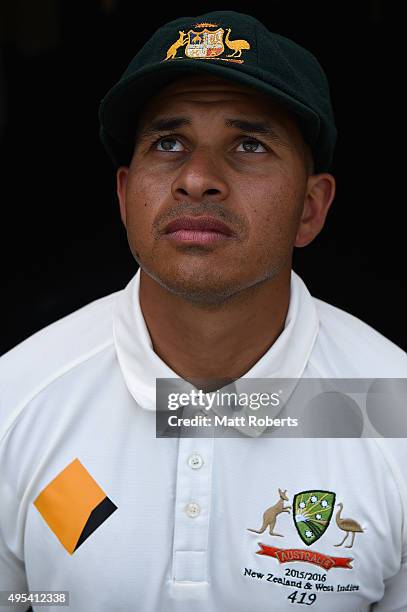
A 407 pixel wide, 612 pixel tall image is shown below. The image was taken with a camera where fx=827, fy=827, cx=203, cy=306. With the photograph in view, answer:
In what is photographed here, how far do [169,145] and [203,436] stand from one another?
587 millimetres

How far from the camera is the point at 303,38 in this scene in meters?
6.01

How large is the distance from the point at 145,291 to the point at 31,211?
3252mm

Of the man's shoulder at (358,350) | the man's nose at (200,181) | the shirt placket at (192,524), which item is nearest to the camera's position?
the man's nose at (200,181)

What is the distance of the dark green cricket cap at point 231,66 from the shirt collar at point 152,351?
1.26 feet

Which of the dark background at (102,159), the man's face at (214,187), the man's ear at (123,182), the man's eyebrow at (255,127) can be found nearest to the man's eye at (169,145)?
the man's face at (214,187)

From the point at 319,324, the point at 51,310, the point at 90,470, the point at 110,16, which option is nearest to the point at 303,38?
the point at 110,16

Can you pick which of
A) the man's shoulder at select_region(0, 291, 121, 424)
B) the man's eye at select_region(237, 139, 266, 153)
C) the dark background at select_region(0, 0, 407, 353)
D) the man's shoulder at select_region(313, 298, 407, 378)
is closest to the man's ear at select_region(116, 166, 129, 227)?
the man's shoulder at select_region(0, 291, 121, 424)

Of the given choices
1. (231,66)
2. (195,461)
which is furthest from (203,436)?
(231,66)

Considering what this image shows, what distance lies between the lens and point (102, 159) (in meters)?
5.32

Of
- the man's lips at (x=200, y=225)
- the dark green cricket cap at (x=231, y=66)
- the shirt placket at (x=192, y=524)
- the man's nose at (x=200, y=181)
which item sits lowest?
the shirt placket at (x=192, y=524)

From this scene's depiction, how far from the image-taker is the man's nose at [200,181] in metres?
1.51

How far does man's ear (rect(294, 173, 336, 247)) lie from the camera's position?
5.98 ft

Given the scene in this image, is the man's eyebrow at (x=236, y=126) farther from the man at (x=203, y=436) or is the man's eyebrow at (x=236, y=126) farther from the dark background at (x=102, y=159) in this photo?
the dark background at (x=102, y=159)

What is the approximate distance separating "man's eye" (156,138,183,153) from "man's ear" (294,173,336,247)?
1.07 ft
